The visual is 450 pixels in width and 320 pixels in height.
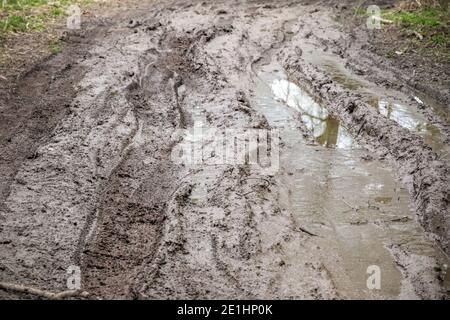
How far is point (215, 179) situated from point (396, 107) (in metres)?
4.14

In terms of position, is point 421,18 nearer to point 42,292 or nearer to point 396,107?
point 396,107

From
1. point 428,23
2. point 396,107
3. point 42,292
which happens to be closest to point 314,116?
point 396,107

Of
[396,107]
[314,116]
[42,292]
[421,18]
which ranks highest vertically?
[421,18]

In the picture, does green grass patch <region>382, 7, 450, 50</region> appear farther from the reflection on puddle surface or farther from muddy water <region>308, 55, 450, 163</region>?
the reflection on puddle surface

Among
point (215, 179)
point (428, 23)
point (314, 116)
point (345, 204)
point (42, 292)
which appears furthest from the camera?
point (428, 23)

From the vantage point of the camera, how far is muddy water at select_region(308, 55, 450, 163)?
289 inches

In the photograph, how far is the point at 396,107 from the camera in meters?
8.30

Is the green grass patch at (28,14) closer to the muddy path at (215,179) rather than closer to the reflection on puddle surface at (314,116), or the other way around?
the muddy path at (215,179)

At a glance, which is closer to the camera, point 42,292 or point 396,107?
point 42,292

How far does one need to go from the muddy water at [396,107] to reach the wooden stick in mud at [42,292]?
5.46m

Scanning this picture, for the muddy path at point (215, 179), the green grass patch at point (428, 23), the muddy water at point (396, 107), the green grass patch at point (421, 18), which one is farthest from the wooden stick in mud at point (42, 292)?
the green grass patch at point (421, 18)

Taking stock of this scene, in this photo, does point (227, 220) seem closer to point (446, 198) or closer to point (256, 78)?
point (446, 198)

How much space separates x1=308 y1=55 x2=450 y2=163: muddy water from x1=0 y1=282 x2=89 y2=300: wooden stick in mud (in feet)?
17.9

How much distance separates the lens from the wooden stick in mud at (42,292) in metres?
4.13
